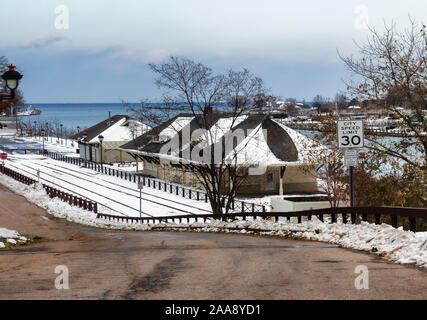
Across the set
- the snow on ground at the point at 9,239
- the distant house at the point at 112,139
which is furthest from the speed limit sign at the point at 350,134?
the distant house at the point at 112,139

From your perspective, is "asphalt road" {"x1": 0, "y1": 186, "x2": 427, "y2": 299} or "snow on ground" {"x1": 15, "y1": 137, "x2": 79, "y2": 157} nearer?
"asphalt road" {"x1": 0, "y1": 186, "x2": 427, "y2": 299}

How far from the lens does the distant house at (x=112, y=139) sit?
A: 77.4m

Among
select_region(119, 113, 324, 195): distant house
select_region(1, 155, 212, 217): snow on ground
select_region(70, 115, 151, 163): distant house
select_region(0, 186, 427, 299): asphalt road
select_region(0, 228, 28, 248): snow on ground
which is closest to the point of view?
select_region(0, 186, 427, 299): asphalt road

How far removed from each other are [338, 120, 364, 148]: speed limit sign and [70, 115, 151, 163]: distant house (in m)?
60.4

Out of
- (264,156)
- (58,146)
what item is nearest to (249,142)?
(264,156)

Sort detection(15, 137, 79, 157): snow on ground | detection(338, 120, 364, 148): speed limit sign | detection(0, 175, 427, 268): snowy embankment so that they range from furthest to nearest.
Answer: detection(15, 137, 79, 157): snow on ground, detection(338, 120, 364, 148): speed limit sign, detection(0, 175, 427, 268): snowy embankment

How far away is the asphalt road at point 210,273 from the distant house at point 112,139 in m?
61.6

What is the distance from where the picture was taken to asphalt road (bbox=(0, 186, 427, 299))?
7.45 m

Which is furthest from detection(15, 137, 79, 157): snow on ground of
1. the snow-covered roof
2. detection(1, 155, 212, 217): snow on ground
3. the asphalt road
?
the asphalt road

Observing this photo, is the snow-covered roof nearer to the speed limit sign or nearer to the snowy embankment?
the snowy embankment

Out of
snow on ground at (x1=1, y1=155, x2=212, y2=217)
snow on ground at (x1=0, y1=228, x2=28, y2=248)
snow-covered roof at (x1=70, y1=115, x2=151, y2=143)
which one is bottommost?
snow on ground at (x1=1, y1=155, x2=212, y2=217)

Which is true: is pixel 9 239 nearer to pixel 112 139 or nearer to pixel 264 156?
pixel 264 156

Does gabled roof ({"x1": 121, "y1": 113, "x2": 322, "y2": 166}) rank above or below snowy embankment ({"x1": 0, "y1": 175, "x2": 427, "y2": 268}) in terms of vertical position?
above
